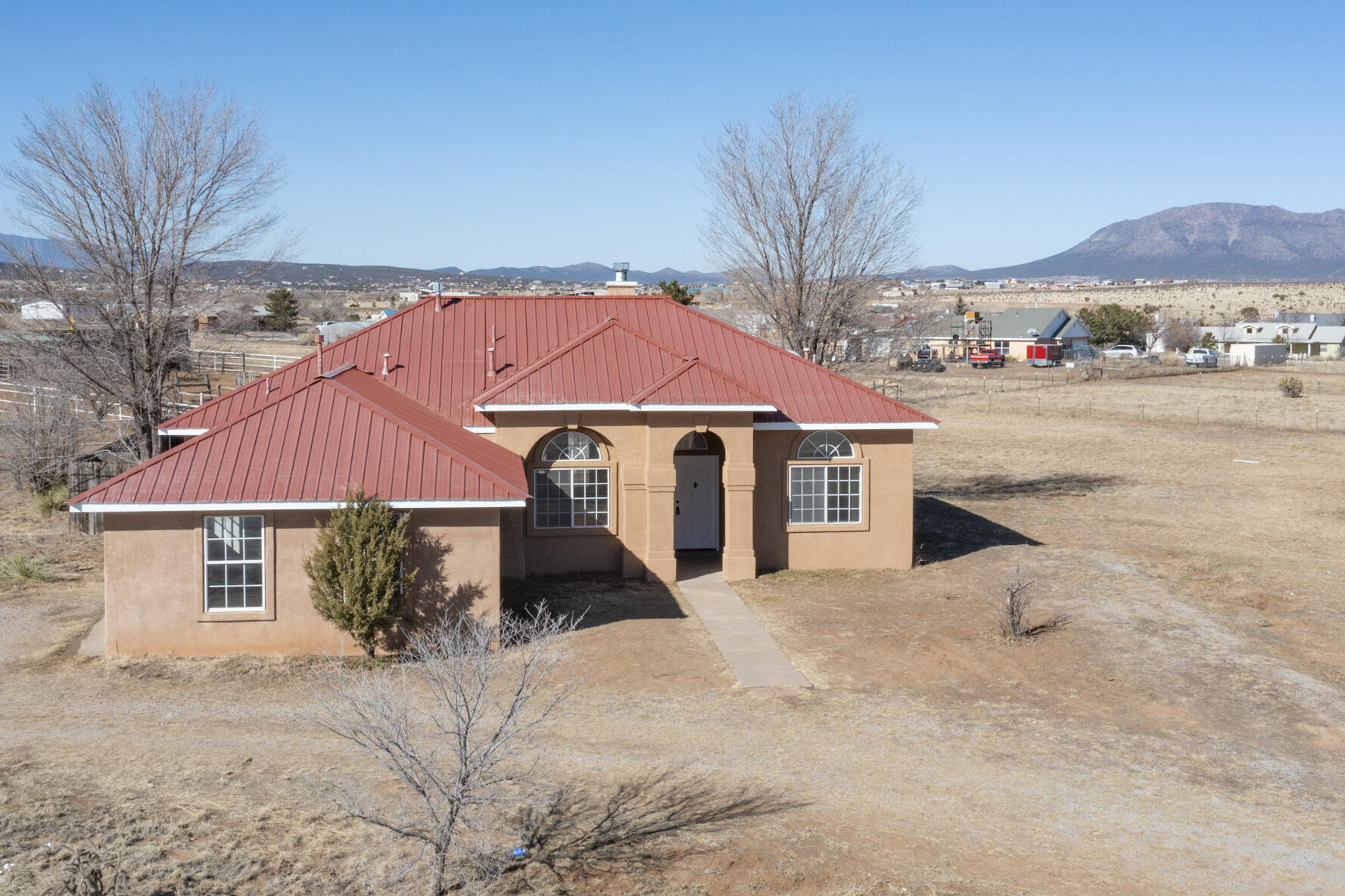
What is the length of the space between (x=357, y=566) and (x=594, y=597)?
518cm

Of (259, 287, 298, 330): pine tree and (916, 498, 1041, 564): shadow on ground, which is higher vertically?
(259, 287, 298, 330): pine tree

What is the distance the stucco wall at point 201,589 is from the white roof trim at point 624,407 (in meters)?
3.79

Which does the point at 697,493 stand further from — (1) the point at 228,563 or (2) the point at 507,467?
(1) the point at 228,563

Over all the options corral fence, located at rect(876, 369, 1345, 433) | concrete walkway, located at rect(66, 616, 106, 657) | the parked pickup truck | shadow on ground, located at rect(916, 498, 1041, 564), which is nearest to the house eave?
shadow on ground, located at rect(916, 498, 1041, 564)

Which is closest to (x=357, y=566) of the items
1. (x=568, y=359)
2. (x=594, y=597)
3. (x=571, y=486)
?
(x=594, y=597)

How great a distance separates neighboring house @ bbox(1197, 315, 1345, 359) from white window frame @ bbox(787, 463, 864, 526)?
76412 millimetres

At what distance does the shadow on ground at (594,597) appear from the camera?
1844cm

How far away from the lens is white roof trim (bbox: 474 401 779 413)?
64.8 feet

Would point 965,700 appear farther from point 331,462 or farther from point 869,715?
point 331,462

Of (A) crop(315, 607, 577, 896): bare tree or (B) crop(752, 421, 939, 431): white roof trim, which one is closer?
(A) crop(315, 607, 577, 896): bare tree

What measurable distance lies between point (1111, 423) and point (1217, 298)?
5429 inches

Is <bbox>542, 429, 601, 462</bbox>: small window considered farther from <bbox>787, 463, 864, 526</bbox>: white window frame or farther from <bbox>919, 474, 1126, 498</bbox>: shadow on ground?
<bbox>919, 474, 1126, 498</bbox>: shadow on ground

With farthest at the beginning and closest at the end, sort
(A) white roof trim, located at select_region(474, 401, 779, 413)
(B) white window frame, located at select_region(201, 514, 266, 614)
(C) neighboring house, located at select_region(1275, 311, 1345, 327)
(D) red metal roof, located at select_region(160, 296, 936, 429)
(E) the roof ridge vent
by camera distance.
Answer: (C) neighboring house, located at select_region(1275, 311, 1345, 327) < (D) red metal roof, located at select_region(160, 296, 936, 429) < (A) white roof trim, located at select_region(474, 401, 779, 413) < (E) the roof ridge vent < (B) white window frame, located at select_region(201, 514, 266, 614)

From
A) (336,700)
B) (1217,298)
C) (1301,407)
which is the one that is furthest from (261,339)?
(1217,298)
